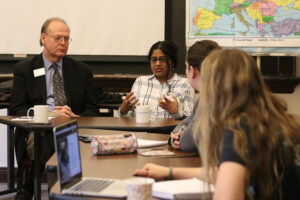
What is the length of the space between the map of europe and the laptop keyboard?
3206 mm

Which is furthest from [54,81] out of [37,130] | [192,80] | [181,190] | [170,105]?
[181,190]

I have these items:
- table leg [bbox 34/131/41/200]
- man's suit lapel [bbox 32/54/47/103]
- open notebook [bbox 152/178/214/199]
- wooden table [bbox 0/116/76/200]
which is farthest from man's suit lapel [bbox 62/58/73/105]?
open notebook [bbox 152/178/214/199]

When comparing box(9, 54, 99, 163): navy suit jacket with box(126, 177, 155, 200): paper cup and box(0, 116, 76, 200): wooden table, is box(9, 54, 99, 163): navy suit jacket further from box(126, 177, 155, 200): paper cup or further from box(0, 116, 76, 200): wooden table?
box(126, 177, 155, 200): paper cup

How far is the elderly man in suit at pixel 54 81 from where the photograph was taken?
4.20 meters

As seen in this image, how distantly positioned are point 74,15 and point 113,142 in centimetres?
299

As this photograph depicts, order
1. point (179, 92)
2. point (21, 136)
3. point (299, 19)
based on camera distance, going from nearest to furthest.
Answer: point (21, 136) < point (179, 92) < point (299, 19)

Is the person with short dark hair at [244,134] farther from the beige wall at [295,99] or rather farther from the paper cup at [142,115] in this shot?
the beige wall at [295,99]

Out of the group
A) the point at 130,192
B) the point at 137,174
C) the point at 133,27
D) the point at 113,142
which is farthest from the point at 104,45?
the point at 130,192

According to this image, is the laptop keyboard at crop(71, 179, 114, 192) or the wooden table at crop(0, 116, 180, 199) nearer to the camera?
the laptop keyboard at crop(71, 179, 114, 192)

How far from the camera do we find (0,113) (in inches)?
206

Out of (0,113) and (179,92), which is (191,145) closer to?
(179,92)

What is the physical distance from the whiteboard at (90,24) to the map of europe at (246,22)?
1.39ft

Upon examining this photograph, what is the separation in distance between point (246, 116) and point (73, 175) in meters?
0.63

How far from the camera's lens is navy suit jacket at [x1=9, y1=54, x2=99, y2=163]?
13.6ft
